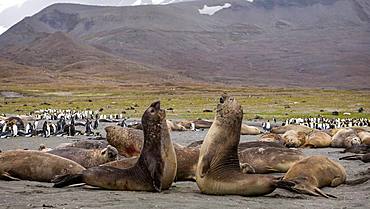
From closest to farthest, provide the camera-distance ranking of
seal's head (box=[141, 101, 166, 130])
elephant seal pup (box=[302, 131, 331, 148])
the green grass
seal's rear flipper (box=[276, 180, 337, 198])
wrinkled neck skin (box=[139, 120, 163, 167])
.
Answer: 1. seal's rear flipper (box=[276, 180, 337, 198])
2. wrinkled neck skin (box=[139, 120, 163, 167])
3. seal's head (box=[141, 101, 166, 130])
4. elephant seal pup (box=[302, 131, 331, 148])
5. the green grass

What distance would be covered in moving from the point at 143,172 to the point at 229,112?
1.69 meters

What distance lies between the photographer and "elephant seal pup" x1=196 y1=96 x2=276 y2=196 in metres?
9.35

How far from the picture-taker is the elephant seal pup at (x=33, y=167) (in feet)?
36.3

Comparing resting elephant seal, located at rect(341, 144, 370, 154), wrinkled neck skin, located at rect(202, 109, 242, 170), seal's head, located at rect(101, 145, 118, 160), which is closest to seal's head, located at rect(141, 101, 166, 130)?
wrinkled neck skin, located at rect(202, 109, 242, 170)

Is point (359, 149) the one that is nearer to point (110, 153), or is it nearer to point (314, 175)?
point (314, 175)

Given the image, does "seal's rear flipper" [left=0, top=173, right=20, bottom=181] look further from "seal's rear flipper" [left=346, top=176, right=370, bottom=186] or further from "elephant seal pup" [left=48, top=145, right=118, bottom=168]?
"seal's rear flipper" [left=346, top=176, right=370, bottom=186]

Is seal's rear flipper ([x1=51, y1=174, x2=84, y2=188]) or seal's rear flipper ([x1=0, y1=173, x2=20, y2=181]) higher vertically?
seal's rear flipper ([x1=51, y1=174, x2=84, y2=188])

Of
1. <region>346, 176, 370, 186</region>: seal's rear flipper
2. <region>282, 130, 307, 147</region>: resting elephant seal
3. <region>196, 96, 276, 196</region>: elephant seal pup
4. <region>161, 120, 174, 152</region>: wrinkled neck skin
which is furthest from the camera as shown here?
<region>282, 130, 307, 147</region>: resting elephant seal

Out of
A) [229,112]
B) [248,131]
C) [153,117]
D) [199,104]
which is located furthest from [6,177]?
[199,104]

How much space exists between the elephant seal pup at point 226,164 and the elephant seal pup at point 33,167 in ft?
9.21

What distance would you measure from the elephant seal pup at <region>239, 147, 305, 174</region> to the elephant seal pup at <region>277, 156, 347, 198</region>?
1.63 metres

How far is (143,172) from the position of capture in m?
9.77

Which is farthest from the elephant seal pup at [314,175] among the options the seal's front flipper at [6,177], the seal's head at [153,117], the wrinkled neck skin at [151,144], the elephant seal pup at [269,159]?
the seal's front flipper at [6,177]

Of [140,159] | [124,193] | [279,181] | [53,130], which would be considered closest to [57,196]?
[124,193]
